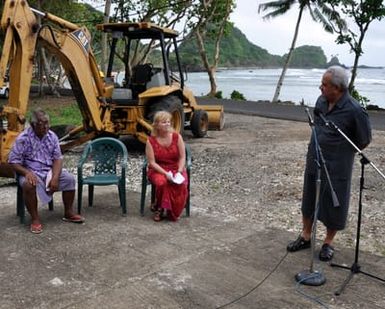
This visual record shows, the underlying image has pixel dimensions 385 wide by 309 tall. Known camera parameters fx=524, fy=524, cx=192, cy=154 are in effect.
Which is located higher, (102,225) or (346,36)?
(346,36)

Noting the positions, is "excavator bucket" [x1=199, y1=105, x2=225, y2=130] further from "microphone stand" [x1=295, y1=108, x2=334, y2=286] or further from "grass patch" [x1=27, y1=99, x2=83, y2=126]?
"microphone stand" [x1=295, y1=108, x2=334, y2=286]

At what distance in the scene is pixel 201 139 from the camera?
1171cm

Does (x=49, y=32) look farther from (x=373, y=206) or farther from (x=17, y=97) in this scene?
(x=373, y=206)

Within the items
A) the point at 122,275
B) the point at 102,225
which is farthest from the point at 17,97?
the point at 122,275

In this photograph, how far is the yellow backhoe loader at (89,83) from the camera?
6.01 metres

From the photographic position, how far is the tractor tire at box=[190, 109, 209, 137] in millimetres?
11570

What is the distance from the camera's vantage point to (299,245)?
4.58 meters

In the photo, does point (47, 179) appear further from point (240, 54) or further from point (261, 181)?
point (240, 54)

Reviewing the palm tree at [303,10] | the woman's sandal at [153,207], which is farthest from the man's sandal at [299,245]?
the palm tree at [303,10]

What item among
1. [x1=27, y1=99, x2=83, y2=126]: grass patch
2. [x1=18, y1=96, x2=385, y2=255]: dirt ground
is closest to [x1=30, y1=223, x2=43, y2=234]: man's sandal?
[x1=18, y1=96, x2=385, y2=255]: dirt ground

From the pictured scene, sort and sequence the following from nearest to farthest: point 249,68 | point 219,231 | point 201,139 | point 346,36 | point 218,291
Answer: point 218,291 < point 219,231 < point 201,139 < point 346,36 < point 249,68

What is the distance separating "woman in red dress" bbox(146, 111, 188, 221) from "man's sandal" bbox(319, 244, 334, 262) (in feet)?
5.12

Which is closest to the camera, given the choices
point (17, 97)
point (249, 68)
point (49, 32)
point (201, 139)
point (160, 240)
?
point (160, 240)

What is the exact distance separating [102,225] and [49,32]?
2.99 m
